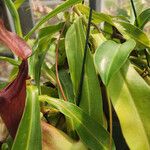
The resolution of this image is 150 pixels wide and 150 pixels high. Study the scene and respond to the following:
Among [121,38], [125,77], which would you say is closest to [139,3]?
[121,38]

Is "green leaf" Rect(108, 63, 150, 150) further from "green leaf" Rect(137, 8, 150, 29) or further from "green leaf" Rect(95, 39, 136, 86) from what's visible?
"green leaf" Rect(137, 8, 150, 29)

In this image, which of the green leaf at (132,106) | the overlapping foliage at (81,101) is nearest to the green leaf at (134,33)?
the overlapping foliage at (81,101)

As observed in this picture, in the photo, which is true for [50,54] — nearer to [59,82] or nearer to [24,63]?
[59,82]

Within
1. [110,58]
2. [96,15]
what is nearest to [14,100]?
[110,58]

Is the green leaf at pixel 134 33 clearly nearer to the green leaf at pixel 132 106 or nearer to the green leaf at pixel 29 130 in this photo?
the green leaf at pixel 132 106

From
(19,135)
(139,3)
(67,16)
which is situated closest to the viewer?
(19,135)

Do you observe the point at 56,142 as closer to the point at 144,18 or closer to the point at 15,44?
the point at 15,44

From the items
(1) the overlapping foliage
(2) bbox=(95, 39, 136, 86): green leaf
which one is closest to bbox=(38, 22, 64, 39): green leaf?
(1) the overlapping foliage
